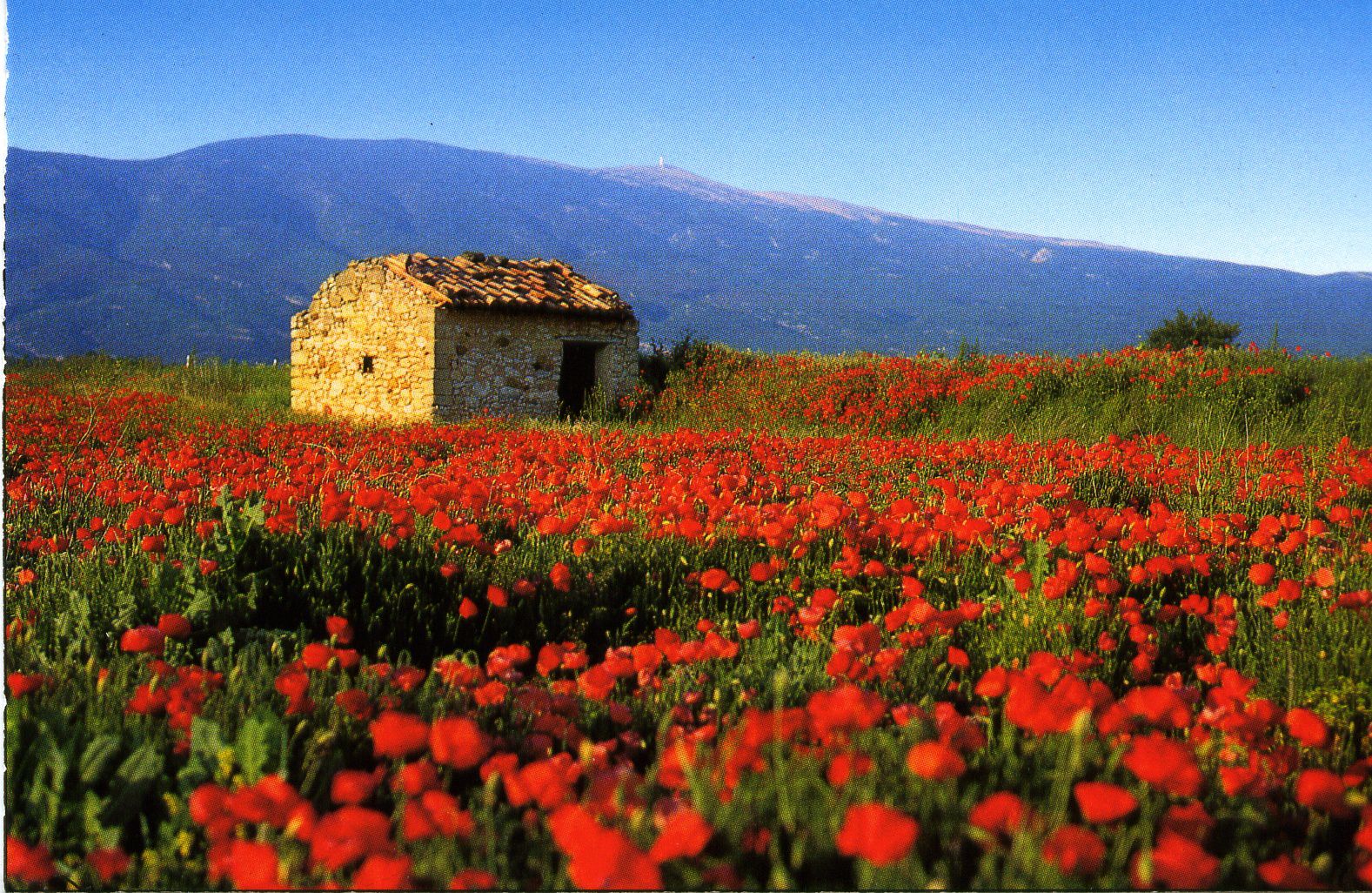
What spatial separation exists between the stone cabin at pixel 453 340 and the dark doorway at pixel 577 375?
43 millimetres

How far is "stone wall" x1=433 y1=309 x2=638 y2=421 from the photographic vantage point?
53.3ft

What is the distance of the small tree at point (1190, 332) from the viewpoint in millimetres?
33688

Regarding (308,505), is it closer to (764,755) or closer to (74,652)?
(74,652)

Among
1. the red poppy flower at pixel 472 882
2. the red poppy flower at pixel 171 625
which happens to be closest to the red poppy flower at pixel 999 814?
the red poppy flower at pixel 472 882

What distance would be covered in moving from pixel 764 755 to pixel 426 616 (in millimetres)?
2262

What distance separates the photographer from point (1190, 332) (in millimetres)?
35156

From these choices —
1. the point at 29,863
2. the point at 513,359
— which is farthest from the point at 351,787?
the point at 513,359

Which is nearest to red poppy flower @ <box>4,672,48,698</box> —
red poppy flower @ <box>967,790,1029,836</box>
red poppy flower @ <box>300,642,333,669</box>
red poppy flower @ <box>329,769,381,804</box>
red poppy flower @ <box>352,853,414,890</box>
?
red poppy flower @ <box>300,642,333,669</box>

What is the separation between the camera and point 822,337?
524 ft

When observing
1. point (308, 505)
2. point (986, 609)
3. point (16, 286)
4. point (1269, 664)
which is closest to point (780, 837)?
point (986, 609)

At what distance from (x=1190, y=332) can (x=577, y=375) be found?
1024 inches

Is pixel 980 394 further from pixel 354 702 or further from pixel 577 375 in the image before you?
pixel 354 702

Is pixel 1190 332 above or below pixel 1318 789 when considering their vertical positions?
above

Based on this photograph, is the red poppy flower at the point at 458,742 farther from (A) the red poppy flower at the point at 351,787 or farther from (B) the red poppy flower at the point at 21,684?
(B) the red poppy flower at the point at 21,684
